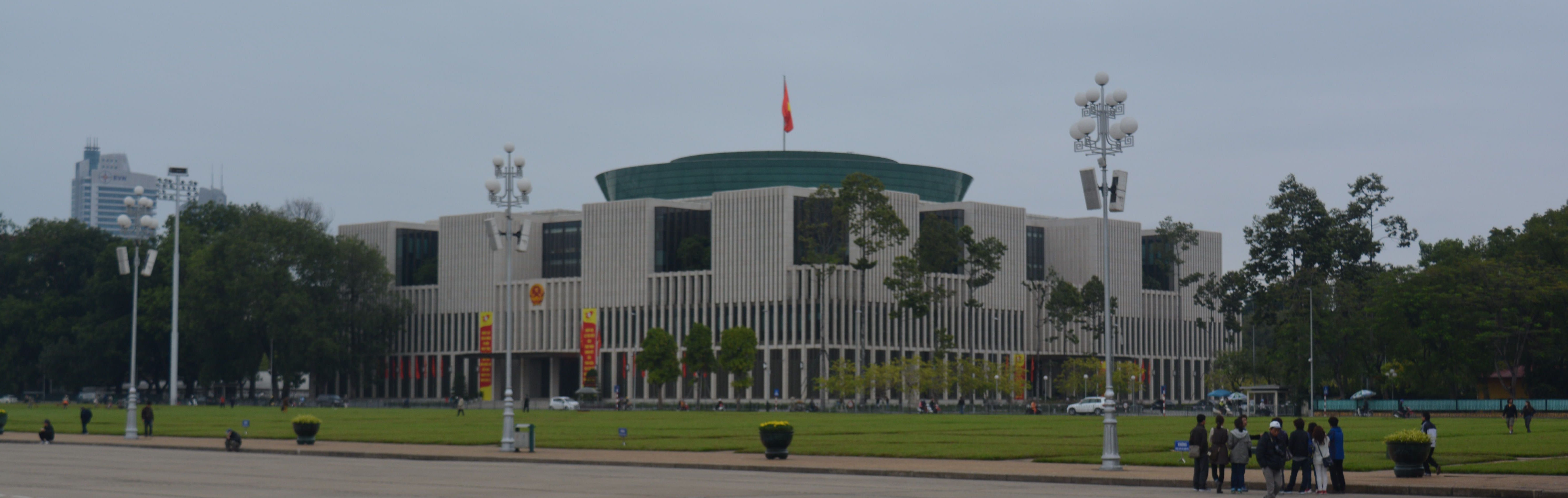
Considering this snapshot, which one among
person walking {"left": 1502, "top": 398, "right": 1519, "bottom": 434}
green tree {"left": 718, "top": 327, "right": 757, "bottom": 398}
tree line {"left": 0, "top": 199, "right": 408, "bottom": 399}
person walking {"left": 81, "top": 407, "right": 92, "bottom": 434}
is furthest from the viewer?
tree line {"left": 0, "top": 199, "right": 408, "bottom": 399}

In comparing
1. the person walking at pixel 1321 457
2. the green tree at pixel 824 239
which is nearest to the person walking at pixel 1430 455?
the person walking at pixel 1321 457

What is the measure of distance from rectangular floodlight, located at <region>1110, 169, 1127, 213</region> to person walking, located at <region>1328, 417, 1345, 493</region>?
826 centimetres

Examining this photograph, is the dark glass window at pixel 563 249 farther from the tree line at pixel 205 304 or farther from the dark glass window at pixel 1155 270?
the dark glass window at pixel 1155 270

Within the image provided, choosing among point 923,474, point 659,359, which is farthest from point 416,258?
point 923,474

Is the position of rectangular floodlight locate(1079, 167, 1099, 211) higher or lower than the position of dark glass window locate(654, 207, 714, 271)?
lower

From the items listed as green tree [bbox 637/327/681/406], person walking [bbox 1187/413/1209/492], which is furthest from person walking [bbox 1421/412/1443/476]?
green tree [bbox 637/327/681/406]

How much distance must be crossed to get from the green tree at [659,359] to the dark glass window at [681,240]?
17.1 metres

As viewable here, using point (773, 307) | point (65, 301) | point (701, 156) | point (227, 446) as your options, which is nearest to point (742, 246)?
point (773, 307)

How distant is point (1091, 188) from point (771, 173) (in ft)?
333

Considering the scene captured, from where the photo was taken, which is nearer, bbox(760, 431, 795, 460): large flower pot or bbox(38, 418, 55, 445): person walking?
bbox(760, 431, 795, 460): large flower pot

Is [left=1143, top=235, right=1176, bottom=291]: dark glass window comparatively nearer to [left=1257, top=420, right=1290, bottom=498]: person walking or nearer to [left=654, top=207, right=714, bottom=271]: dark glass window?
[left=654, top=207, right=714, bottom=271]: dark glass window

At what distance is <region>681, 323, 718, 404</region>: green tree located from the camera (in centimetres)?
10675

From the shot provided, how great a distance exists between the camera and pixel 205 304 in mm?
120750

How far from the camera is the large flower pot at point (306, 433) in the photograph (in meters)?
46.6
